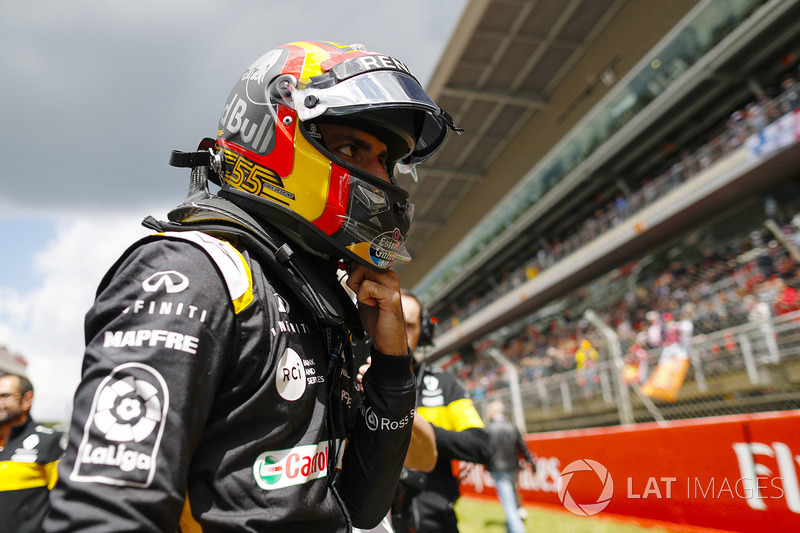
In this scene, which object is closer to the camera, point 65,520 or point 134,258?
point 65,520

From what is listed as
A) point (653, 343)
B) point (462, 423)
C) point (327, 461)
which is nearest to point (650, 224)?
point (653, 343)

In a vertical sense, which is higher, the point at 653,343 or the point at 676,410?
the point at 653,343

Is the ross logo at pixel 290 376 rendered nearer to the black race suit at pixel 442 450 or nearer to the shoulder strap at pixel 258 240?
the shoulder strap at pixel 258 240

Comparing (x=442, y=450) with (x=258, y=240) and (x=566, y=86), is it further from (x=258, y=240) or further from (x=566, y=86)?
(x=566, y=86)

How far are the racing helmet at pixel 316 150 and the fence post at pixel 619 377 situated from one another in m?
7.04

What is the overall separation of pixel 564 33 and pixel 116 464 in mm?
18022

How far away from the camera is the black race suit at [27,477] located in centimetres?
256

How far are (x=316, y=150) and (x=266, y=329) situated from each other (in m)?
0.47

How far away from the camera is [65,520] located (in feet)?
2.61

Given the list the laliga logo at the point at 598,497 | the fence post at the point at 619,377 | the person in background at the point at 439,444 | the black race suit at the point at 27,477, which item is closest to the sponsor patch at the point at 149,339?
the laliga logo at the point at 598,497

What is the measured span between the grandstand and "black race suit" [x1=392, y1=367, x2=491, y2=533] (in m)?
4.35

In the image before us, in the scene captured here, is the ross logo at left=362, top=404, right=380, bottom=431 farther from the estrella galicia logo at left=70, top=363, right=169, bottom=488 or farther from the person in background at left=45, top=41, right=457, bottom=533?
the estrella galicia logo at left=70, top=363, right=169, bottom=488

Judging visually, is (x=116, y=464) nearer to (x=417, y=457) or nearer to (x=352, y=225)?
(x=352, y=225)

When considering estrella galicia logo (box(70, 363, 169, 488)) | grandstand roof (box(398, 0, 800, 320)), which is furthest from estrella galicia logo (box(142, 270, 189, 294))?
grandstand roof (box(398, 0, 800, 320))
